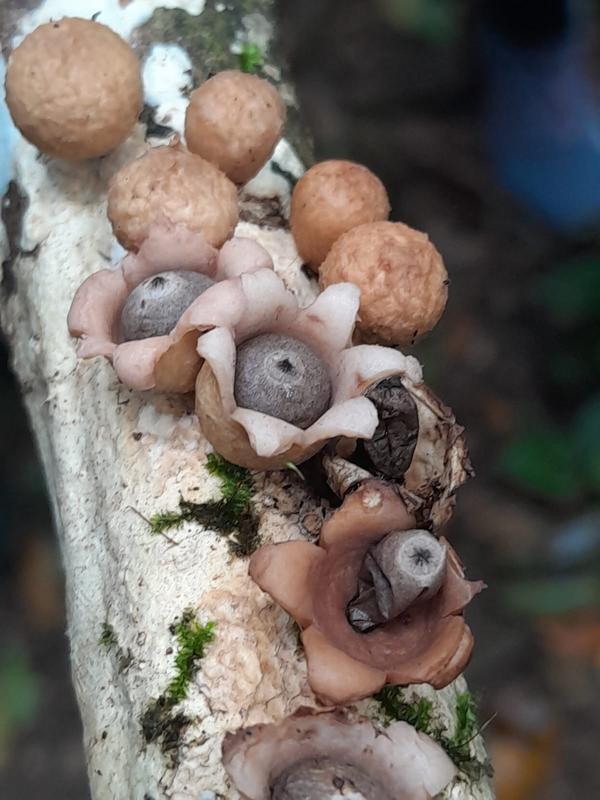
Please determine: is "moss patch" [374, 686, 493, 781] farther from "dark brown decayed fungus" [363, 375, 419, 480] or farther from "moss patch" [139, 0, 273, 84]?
"moss patch" [139, 0, 273, 84]

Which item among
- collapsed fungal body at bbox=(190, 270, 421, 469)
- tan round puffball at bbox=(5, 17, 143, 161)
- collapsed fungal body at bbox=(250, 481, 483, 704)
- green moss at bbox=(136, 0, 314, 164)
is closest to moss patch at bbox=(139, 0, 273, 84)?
green moss at bbox=(136, 0, 314, 164)

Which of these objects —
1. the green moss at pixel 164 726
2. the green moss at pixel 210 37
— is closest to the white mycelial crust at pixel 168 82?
the green moss at pixel 210 37

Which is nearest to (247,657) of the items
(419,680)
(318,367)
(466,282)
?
(419,680)

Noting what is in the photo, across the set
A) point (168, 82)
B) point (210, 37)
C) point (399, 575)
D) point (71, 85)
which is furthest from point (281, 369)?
point (210, 37)

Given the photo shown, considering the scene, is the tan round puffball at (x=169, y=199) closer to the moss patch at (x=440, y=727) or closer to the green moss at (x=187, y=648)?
the green moss at (x=187, y=648)

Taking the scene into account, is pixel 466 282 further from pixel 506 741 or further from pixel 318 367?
pixel 318 367

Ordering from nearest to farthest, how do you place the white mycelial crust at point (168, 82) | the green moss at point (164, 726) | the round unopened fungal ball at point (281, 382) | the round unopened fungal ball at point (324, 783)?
the round unopened fungal ball at point (324, 783) < the green moss at point (164, 726) < the round unopened fungal ball at point (281, 382) < the white mycelial crust at point (168, 82)

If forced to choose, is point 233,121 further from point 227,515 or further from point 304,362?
point 227,515

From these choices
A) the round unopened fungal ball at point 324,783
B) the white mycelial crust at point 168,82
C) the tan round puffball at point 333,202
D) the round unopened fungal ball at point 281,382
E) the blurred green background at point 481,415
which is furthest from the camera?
the blurred green background at point 481,415
